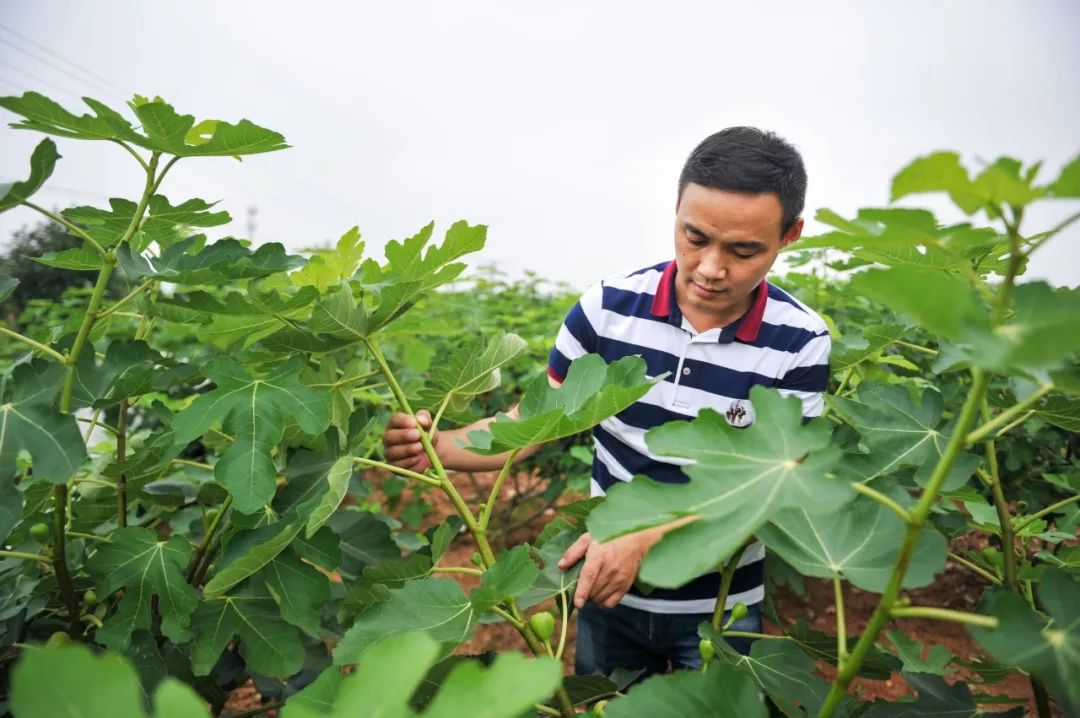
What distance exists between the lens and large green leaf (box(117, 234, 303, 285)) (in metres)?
1.19

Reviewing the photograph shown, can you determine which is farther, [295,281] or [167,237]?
[295,281]

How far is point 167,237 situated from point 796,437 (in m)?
1.29

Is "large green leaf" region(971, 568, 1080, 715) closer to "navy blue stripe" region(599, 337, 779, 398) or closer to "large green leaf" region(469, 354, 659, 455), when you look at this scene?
"large green leaf" region(469, 354, 659, 455)

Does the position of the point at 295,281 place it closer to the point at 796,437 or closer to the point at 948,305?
the point at 796,437

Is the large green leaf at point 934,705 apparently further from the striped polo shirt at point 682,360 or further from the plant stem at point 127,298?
the plant stem at point 127,298

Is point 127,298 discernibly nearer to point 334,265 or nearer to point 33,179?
point 33,179

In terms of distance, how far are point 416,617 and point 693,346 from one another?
3.64 feet

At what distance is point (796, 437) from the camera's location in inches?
32.6

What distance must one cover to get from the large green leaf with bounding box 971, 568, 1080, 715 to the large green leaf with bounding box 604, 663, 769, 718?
0.28 m

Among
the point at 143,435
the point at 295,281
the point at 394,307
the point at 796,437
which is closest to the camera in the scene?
the point at 796,437

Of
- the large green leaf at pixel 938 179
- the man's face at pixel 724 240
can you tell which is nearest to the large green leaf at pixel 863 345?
the man's face at pixel 724 240

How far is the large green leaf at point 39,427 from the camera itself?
3.42 feet

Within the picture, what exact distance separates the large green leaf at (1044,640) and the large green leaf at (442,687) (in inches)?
18.7

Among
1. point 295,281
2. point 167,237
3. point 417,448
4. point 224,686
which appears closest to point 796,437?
point 417,448
